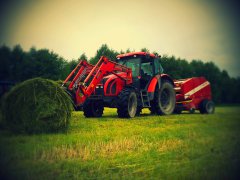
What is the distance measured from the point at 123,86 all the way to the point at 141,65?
63.4 inches

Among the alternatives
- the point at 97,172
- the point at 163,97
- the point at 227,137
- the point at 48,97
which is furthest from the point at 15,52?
the point at 163,97

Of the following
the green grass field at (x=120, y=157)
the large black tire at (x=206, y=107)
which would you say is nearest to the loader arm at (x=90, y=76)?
the green grass field at (x=120, y=157)

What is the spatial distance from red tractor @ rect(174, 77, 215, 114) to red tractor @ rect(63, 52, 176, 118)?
0.99 metres

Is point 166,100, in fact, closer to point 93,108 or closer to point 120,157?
point 93,108

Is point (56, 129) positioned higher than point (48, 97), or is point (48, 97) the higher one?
point (48, 97)

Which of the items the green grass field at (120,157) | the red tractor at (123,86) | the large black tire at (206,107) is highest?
the red tractor at (123,86)

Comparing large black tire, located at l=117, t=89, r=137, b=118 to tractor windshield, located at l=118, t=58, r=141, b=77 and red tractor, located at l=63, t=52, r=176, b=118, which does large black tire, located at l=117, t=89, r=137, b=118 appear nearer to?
red tractor, located at l=63, t=52, r=176, b=118

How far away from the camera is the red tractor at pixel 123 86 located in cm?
932

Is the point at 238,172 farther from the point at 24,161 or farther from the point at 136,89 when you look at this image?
the point at 136,89

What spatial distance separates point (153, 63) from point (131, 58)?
1177 millimetres

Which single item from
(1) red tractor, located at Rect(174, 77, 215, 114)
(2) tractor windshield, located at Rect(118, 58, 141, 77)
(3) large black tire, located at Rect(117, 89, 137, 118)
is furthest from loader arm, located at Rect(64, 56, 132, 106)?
(1) red tractor, located at Rect(174, 77, 215, 114)

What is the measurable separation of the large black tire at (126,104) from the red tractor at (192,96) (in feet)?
14.1

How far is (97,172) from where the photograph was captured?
318 centimetres

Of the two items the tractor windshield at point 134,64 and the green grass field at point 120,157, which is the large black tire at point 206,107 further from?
the green grass field at point 120,157
